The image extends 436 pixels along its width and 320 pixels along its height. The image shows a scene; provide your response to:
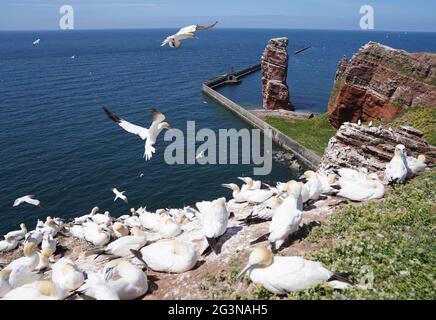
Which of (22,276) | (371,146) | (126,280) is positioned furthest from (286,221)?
(371,146)

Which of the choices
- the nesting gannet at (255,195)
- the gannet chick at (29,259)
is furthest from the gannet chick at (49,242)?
the nesting gannet at (255,195)

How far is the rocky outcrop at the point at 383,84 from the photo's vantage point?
34.3 meters

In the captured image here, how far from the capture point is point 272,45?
200ft

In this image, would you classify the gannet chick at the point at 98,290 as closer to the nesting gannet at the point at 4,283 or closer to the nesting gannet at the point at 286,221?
the nesting gannet at the point at 4,283

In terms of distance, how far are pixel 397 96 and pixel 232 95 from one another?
163 ft

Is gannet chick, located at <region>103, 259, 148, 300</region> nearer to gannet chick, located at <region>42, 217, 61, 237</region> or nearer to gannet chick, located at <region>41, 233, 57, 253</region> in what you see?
gannet chick, located at <region>41, 233, 57, 253</region>

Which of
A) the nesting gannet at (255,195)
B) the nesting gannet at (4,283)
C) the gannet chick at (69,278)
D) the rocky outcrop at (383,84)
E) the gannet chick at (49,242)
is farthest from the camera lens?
the rocky outcrop at (383,84)

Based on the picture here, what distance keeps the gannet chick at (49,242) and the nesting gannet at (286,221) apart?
1121 cm

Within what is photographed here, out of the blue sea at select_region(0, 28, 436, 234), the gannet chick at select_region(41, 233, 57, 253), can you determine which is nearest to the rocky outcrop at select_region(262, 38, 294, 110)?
the blue sea at select_region(0, 28, 436, 234)

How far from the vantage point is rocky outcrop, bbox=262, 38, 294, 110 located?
197 ft

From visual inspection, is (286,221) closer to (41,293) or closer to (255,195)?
(255,195)

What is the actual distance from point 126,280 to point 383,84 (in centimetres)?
3498

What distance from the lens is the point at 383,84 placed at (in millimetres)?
36844
